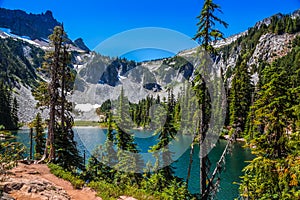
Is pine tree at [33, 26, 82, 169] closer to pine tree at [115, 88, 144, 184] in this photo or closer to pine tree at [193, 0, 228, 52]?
pine tree at [115, 88, 144, 184]

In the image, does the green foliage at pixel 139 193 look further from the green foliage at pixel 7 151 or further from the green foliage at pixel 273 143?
the green foliage at pixel 7 151

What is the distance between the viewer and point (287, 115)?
1300 centimetres

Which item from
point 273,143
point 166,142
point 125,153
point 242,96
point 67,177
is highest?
point 242,96

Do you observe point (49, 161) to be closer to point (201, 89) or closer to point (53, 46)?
point (53, 46)

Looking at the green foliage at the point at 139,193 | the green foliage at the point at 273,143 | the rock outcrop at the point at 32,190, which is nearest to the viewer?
the rock outcrop at the point at 32,190

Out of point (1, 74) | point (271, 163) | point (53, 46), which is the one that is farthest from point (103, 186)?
point (1, 74)

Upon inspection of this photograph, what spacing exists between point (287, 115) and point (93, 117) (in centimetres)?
9238

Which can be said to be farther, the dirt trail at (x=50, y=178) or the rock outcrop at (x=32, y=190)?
the dirt trail at (x=50, y=178)

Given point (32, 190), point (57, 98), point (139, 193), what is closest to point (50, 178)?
point (32, 190)

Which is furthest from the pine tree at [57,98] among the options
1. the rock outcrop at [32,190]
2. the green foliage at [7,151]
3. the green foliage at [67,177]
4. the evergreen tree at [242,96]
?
the evergreen tree at [242,96]

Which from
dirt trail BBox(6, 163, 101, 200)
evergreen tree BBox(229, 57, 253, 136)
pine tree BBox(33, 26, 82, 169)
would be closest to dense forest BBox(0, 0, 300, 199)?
pine tree BBox(33, 26, 82, 169)

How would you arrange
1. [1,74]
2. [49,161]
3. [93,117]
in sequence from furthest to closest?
[1,74] < [93,117] < [49,161]

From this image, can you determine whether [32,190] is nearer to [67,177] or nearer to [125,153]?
[67,177]

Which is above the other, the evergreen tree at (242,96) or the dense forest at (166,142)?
the evergreen tree at (242,96)
